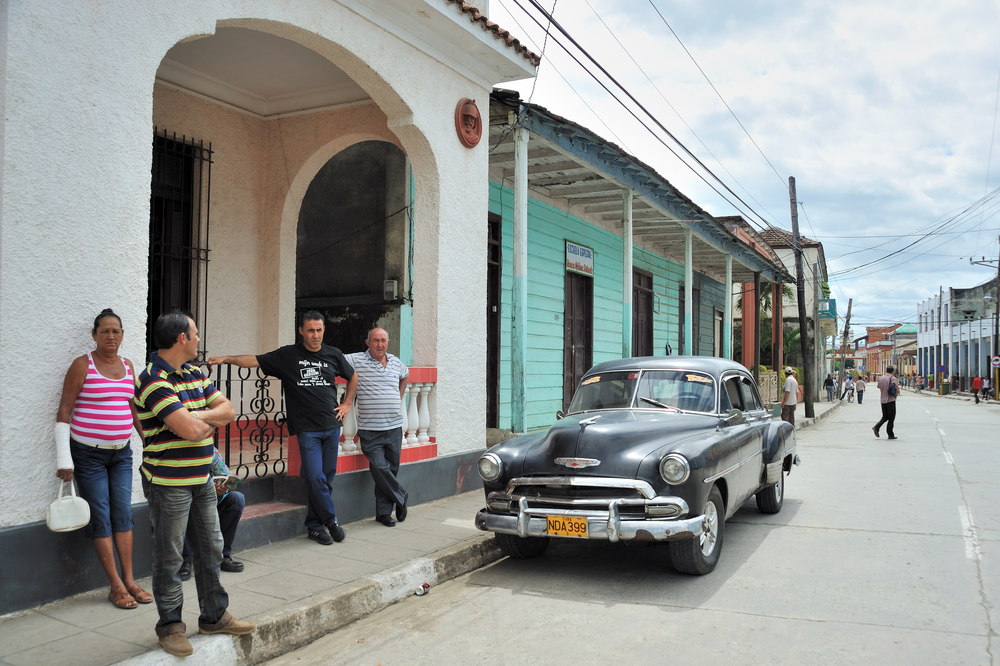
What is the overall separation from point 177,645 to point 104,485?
4.12 ft

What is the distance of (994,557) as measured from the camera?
6141 mm

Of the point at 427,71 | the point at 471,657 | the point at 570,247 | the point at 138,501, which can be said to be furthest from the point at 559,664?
the point at 570,247

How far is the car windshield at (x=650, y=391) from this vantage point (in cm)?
672

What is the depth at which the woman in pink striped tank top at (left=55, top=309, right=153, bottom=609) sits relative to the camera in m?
4.40

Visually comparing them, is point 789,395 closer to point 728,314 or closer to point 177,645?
point 728,314

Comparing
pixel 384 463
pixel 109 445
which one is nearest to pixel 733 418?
pixel 384 463

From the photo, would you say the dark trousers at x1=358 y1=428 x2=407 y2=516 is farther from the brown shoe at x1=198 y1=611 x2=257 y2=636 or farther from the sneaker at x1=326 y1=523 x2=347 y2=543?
the brown shoe at x1=198 y1=611 x2=257 y2=636

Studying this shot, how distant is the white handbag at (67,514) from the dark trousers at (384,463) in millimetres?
2609

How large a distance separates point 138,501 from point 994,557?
21.1ft

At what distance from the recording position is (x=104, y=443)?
4.45 metres

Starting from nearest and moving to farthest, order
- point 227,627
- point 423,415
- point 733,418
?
point 227,627
point 733,418
point 423,415

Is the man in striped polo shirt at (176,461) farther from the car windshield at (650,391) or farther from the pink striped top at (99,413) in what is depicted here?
the car windshield at (650,391)

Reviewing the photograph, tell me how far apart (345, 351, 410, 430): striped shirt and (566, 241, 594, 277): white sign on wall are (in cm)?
796

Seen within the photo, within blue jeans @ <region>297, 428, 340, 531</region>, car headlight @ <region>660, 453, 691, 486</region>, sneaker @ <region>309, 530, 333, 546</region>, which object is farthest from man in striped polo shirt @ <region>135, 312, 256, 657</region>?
car headlight @ <region>660, 453, 691, 486</region>
